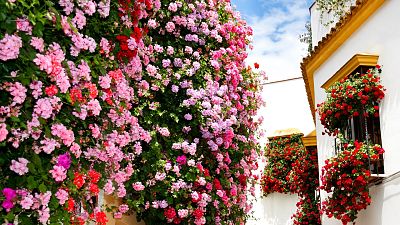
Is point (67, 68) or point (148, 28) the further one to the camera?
point (148, 28)

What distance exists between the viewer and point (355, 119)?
842 cm

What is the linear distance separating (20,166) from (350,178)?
5041 mm

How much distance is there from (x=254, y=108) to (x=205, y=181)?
1.70 metres

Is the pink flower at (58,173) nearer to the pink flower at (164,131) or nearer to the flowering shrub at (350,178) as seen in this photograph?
the pink flower at (164,131)

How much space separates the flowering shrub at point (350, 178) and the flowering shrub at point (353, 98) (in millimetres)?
417

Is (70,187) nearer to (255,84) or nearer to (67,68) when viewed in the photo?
(67,68)

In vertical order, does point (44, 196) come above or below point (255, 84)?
below

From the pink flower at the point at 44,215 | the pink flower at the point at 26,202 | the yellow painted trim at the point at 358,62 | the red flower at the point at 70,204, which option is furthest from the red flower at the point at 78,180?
the yellow painted trim at the point at 358,62

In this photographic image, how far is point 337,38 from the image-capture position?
30.7ft

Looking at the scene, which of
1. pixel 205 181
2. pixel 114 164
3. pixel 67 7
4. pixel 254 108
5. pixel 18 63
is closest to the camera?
pixel 18 63

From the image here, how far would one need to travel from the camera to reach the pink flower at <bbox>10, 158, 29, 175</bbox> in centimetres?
379

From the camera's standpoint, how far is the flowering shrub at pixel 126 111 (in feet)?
12.7

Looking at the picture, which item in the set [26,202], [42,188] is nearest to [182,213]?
[42,188]

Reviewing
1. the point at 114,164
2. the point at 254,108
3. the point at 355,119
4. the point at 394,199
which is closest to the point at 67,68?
the point at 114,164
